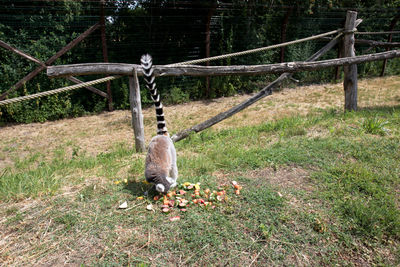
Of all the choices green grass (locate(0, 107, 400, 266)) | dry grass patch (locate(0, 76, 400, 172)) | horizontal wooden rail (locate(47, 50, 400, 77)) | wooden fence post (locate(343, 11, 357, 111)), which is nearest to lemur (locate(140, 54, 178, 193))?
green grass (locate(0, 107, 400, 266))

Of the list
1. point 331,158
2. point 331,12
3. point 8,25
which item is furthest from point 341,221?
point 331,12

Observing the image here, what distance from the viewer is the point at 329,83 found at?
1184 centimetres

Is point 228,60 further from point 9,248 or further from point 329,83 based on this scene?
point 9,248

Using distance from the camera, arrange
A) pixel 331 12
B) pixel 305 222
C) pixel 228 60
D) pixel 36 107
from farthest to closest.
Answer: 1. pixel 331 12
2. pixel 228 60
3. pixel 36 107
4. pixel 305 222

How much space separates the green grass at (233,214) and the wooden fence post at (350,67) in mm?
2295

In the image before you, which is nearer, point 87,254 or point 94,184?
point 87,254

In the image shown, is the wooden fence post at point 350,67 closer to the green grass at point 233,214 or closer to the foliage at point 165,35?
the green grass at point 233,214

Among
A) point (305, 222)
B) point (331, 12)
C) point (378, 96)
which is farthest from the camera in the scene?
point (331, 12)

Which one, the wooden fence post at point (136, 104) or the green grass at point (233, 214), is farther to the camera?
the wooden fence post at point (136, 104)

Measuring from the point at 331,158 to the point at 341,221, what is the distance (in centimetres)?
133

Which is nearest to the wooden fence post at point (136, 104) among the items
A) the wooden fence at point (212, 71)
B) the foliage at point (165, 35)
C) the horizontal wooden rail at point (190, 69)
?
the wooden fence at point (212, 71)

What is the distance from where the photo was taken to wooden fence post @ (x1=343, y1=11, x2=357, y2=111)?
599cm

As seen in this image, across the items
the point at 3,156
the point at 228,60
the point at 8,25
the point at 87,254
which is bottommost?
the point at 3,156

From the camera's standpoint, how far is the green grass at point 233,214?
7.55 feet
